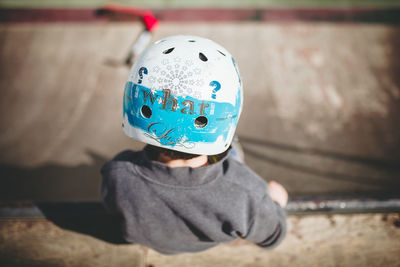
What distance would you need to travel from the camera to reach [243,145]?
3842 millimetres

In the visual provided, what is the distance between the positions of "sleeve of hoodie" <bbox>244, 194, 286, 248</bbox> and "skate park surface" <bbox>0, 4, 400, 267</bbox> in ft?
1.07

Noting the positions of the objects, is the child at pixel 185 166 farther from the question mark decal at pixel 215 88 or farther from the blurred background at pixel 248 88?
the blurred background at pixel 248 88

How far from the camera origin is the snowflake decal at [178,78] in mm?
1310

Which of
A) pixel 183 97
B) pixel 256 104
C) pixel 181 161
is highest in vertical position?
pixel 183 97

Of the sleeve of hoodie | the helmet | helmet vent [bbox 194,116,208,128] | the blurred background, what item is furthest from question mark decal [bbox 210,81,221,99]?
the blurred background

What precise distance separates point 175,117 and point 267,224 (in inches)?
31.3

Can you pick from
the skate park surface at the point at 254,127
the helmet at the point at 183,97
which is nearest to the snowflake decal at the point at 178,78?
the helmet at the point at 183,97

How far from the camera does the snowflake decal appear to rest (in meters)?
1.31

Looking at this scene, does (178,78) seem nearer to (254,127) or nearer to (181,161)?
(181,161)

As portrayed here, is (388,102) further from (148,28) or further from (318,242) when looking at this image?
(148,28)

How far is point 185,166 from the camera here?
1258 mm

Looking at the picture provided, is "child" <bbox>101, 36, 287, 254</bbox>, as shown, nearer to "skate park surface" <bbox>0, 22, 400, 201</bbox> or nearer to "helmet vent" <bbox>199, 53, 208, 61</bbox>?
"helmet vent" <bbox>199, 53, 208, 61</bbox>

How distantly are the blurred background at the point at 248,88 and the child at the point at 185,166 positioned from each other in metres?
1.45

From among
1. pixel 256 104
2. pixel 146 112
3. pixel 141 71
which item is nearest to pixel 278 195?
pixel 146 112
